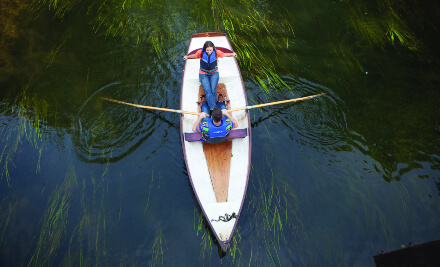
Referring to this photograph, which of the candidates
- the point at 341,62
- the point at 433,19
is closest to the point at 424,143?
the point at 341,62

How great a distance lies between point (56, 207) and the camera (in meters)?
5.19

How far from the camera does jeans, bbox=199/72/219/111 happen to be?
19.9 ft

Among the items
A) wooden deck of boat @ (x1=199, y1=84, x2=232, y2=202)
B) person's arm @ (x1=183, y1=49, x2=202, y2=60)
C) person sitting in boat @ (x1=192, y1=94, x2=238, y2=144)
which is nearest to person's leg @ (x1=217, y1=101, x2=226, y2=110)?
person sitting in boat @ (x1=192, y1=94, x2=238, y2=144)

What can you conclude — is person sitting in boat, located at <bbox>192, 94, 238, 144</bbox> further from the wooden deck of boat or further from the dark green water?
the dark green water

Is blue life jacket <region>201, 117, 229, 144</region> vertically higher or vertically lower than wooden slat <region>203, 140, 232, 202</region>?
higher

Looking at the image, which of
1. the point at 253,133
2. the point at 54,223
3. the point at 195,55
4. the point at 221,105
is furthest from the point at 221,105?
the point at 54,223

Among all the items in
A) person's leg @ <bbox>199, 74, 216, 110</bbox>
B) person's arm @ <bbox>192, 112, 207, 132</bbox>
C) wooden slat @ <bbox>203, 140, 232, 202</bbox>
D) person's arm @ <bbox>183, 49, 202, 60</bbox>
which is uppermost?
person's arm @ <bbox>183, 49, 202, 60</bbox>

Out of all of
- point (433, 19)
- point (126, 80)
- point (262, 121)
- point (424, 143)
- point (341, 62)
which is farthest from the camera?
point (433, 19)

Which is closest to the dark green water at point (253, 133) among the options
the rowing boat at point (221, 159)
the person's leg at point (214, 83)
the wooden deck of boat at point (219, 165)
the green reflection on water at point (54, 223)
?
the green reflection on water at point (54, 223)

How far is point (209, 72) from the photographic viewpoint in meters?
6.33

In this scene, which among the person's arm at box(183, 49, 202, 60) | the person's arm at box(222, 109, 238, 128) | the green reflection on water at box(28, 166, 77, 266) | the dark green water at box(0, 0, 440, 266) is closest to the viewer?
the green reflection on water at box(28, 166, 77, 266)

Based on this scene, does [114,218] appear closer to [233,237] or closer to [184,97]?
[233,237]

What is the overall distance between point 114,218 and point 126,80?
352cm

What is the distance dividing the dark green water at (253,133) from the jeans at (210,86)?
0.98 m
